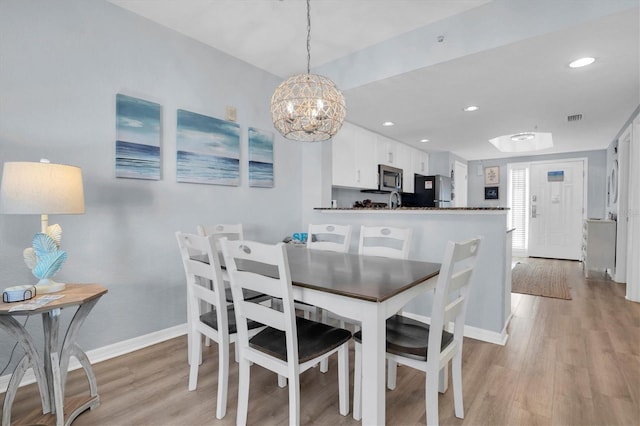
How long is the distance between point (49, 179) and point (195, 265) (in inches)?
30.8

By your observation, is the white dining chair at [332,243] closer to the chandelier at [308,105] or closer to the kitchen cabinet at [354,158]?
the chandelier at [308,105]

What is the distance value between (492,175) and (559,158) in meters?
1.25

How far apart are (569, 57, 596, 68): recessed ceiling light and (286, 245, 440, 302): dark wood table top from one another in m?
2.17

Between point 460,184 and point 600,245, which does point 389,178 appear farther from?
point 600,245

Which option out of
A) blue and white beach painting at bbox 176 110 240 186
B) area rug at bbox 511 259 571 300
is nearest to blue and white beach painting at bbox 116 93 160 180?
blue and white beach painting at bbox 176 110 240 186

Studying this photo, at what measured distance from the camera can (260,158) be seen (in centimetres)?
329

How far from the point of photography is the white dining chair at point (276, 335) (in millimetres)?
1330

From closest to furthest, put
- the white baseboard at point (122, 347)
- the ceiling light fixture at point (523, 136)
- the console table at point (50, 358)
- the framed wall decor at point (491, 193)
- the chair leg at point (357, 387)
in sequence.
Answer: the console table at point (50, 358)
the chair leg at point (357, 387)
the white baseboard at point (122, 347)
the ceiling light fixture at point (523, 136)
the framed wall decor at point (491, 193)

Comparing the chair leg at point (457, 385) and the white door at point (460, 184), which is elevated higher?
the white door at point (460, 184)

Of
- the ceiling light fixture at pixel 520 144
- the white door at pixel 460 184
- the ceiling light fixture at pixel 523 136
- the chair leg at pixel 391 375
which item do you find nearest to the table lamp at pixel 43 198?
the chair leg at pixel 391 375

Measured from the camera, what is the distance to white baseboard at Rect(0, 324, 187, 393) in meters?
1.95

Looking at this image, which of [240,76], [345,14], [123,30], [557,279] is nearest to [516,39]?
[345,14]

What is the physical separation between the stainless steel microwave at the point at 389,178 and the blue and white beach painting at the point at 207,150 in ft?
7.65

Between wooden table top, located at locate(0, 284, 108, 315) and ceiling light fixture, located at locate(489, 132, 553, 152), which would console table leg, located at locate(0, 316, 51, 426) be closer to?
wooden table top, located at locate(0, 284, 108, 315)
